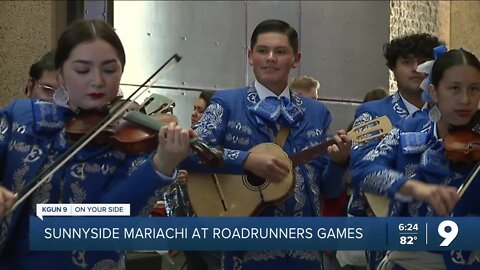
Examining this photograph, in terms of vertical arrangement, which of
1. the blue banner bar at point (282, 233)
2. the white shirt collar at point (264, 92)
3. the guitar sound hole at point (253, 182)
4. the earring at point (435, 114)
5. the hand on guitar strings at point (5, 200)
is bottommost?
the blue banner bar at point (282, 233)

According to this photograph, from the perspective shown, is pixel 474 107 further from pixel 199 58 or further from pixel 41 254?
pixel 199 58

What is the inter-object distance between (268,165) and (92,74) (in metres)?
0.68

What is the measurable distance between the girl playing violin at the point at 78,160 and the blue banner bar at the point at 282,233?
3.4 inches

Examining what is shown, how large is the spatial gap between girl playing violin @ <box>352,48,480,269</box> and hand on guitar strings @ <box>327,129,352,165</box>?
0.57 feet

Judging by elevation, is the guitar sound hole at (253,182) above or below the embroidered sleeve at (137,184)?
below

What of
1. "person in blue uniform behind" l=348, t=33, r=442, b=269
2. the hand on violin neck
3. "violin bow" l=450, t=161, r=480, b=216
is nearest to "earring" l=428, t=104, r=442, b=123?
"violin bow" l=450, t=161, r=480, b=216

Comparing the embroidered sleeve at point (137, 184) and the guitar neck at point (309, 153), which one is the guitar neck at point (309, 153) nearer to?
the guitar neck at point (309, 153)

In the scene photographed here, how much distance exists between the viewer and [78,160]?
191 centimetres

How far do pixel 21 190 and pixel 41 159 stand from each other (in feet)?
0.34

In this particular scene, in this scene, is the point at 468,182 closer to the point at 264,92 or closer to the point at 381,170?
the point at 381,170

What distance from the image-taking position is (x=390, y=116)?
112 inches

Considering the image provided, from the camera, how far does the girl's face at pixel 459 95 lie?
2166 mm

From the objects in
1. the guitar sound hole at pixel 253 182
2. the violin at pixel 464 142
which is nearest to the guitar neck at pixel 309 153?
the guitar sound hole at pixel 253 182

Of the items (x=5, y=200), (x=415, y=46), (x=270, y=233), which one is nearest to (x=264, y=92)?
(x=270, y=233)
